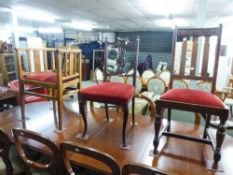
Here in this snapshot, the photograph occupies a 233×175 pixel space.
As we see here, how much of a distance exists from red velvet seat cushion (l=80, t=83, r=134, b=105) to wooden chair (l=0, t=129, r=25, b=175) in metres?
0.73

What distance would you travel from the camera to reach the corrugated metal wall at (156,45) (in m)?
9.20

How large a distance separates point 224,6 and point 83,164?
14.3 feet

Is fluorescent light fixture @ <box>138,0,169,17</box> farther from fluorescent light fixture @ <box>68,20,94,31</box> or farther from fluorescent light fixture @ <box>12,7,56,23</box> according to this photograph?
fluorescent light fixture @ <box>68,20,94,31</box>

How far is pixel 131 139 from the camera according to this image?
1873 millimetres

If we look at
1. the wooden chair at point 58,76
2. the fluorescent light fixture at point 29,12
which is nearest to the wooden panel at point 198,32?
the wooden chair at point 58,76

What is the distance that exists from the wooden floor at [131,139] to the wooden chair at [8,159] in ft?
0.89

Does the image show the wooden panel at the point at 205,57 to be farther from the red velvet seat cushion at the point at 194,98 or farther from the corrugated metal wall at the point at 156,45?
the corrugated metal wall at the point at 156,45

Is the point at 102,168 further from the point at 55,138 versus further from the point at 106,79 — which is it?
the point at 106,79

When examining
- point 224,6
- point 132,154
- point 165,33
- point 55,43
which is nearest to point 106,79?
point 132,154

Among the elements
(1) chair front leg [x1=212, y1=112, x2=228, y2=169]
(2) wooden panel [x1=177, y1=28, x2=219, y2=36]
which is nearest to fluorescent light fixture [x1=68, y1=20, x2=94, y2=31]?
(2) wooden panel [x1=177, y1=28, x2=219, y2=36]

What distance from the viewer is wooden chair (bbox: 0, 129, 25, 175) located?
1.37 meters

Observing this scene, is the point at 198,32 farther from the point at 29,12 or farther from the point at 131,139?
the point at 29,12

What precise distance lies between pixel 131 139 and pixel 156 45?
8289 millimetres

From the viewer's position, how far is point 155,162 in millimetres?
1502
